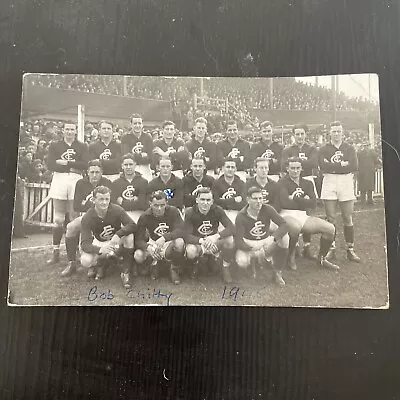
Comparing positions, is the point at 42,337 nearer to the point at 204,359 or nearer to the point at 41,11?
the point at 204,359

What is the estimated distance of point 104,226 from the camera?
628 millimetres

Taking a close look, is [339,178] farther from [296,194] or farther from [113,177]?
[113,177]

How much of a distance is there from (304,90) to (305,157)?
0.35ft

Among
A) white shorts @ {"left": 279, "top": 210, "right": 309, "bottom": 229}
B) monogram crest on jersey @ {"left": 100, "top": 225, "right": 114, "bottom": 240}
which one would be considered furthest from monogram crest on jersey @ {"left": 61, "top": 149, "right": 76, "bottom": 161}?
white shorts @ {"left": 279, "top": 210, "right": 309, "bottom": 229}

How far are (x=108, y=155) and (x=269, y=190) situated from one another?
0.81 ft

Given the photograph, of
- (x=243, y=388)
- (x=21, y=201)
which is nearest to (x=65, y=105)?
(x=21, y=201)

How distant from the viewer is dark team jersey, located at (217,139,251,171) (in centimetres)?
65

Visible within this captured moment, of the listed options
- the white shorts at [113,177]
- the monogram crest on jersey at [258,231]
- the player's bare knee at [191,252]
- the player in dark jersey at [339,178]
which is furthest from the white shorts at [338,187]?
the white shorts at [113,177]

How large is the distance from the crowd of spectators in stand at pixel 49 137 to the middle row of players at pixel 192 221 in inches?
1.7

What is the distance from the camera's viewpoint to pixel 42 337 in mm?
604

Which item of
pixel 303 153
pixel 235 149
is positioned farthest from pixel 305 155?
pixel 235 149

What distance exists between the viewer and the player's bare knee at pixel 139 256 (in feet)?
2.04

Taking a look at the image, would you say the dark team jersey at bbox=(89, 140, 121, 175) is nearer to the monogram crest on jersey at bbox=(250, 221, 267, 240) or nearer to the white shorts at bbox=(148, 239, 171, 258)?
the white shorts at bbox=(148, 239, 171, 258)

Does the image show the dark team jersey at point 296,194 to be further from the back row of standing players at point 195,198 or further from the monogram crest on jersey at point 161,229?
the monogram crest on jersey at point 161,229
